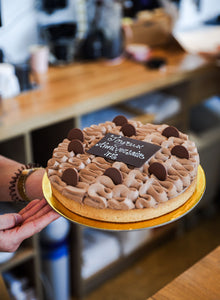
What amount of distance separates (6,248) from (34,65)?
1.28m

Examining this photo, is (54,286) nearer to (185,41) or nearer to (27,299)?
(27,299)

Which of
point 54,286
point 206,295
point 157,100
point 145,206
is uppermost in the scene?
point 145,206

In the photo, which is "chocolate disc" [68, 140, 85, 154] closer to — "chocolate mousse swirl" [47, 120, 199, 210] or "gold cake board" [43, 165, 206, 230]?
"chocolate mousse swirl" [47, 120, 199, 210]

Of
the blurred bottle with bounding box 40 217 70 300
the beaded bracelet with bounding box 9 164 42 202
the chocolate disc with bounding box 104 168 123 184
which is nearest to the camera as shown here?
the chocolate disc with bounding box 104 168 123 184

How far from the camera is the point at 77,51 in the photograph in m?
2.25

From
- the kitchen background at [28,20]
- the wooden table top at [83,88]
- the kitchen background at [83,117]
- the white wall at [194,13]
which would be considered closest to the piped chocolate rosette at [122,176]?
the wooden table top at [83,88]

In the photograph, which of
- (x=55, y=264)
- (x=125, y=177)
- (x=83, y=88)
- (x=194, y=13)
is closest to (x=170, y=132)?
(x=125, y=177)

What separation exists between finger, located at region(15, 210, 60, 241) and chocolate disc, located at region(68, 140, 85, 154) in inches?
5.7

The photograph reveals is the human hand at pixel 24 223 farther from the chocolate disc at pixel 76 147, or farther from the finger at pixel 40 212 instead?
the chocolate disc at pixel 76 147

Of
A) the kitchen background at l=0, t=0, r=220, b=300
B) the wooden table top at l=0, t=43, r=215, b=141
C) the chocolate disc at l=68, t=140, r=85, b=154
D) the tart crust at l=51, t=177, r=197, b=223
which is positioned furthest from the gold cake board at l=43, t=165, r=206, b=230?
the kitchen background at l=0, t=0, r=220, b=300

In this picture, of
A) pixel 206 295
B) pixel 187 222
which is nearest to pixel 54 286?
pixel 187 222

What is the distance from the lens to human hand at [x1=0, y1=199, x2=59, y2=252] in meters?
0.85

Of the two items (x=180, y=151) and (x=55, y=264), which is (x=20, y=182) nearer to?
(x=180, y=151)

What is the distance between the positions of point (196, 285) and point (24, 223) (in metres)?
0.40
